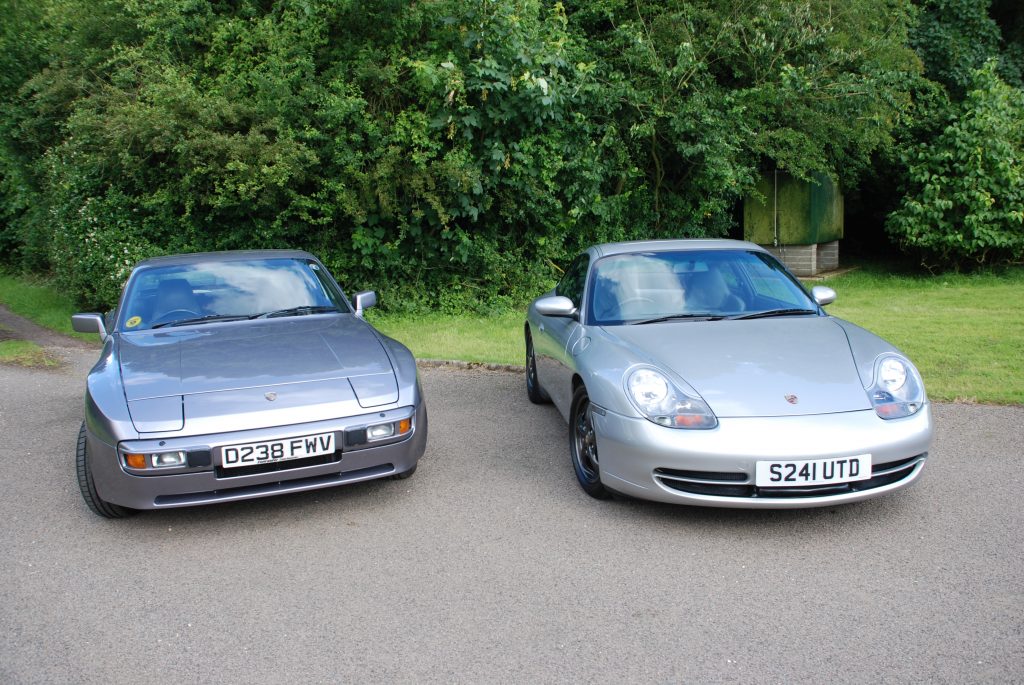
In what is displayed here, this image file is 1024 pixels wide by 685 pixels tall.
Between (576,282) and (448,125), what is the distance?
536 centimetres

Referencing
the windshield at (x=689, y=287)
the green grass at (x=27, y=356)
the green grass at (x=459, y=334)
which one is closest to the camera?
the windshield at (x=689, y=287)

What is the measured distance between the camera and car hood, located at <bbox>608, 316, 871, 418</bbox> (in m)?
4.22

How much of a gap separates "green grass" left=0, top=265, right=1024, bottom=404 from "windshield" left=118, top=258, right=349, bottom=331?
2881 millimetres

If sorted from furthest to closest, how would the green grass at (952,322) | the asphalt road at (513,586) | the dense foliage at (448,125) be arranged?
the dense foliage at (448,125) → the green grass at (952,322) → the asphalt road at (513,586)

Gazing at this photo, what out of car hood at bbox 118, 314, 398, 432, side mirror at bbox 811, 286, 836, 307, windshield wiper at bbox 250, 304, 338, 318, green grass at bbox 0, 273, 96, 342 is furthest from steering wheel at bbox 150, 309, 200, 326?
green grass at bbox 0, 273, 96, 342

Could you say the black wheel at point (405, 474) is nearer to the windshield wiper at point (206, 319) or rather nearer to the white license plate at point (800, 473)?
the windshield wiper at point (206, 319)

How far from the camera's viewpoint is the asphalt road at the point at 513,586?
308 cm

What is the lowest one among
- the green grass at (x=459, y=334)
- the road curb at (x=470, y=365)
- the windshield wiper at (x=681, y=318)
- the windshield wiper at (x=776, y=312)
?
the green grass at (x=459, y=334)

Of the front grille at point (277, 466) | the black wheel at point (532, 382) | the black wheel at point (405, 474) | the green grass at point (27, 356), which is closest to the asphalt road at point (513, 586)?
the black wheel at point (405, 474)

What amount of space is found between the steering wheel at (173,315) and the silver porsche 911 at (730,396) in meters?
2.34

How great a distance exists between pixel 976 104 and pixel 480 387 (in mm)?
10909

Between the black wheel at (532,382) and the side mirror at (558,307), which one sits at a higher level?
the side mirror at (558,307)

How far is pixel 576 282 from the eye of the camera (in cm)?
617

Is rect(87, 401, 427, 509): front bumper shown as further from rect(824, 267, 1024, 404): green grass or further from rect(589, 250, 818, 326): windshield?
rect(824, 267, 1024, 404): green grass
